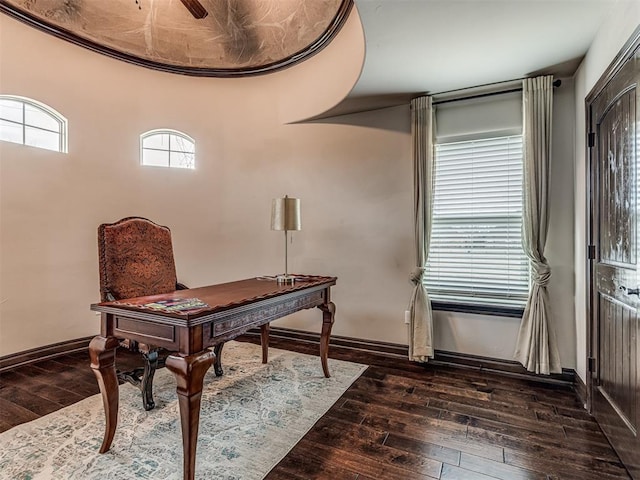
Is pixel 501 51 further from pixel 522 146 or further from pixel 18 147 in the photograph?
pixel 18 147

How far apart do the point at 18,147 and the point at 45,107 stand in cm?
49

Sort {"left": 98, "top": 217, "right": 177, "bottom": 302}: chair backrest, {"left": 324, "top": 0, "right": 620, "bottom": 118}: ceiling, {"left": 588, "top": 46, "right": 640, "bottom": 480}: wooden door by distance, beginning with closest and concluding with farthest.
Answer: {"left": 588, "top": 46, "right": 640, "bottom": 480}: wooden door → {"left": 324, "top": 0, "right": 620, "bottom": 118}: ceiling → {"left": 98, "top": 217, "right": 177, "bottom": 302}: chair backrest

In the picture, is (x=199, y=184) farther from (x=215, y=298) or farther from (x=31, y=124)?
(x=215, y=298)

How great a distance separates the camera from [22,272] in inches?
123

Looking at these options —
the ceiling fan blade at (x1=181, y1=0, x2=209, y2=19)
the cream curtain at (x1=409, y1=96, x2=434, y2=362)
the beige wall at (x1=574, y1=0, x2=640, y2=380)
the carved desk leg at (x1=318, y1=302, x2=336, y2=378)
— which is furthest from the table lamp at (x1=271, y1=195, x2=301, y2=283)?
the beige wall at (x1=574, y1=0, x2=640, y2=380)

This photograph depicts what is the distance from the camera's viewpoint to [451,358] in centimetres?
314

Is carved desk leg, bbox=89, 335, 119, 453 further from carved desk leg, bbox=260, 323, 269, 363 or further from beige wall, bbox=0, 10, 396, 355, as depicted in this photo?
beige wall, bbox=0, 10, 396, 355

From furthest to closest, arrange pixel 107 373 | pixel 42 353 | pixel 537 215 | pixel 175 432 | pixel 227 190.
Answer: pixel 227 190 < pixel 42 353 < pixel 537 215 < pixel 175 432 < pixel 107 373

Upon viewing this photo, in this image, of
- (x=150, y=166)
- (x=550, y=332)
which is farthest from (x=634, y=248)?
(x=150, y=166)

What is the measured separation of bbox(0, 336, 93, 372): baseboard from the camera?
9.83 feet

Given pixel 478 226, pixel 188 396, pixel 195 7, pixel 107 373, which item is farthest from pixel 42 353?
pixel 478 226

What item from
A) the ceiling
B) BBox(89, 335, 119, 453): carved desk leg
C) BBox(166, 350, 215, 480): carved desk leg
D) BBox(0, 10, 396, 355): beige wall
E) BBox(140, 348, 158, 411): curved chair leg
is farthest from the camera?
BBox(0, 10, 396, 355): beige wall

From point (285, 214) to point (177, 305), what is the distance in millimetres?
1118

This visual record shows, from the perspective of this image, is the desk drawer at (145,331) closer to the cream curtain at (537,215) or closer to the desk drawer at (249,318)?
the desk drawer at (249,318)
